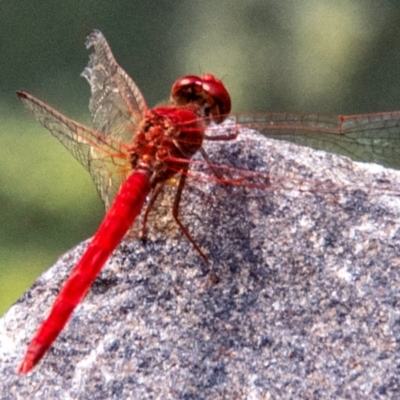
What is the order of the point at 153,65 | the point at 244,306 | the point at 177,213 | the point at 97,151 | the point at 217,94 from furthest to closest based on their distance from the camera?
the point at 153,65
the point at 217,94
the point at 97,151
the point at 177,213
the point at 244,306

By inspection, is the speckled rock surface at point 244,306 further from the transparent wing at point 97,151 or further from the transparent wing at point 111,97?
the transparent wing at point 111,97

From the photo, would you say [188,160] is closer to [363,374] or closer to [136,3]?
[363,374]

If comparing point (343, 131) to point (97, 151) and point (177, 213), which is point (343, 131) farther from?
point (97, 151)

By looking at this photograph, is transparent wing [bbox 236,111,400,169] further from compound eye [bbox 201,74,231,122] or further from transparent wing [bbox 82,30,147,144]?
transparent wing [bbox 82,30,147,144]

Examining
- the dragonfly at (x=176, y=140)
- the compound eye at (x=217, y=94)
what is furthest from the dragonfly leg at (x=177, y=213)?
the compound eye at (x=217, y=94)

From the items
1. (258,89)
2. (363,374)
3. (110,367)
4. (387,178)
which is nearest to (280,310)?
(363,374)

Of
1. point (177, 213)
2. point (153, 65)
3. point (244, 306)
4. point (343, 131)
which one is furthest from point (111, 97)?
point (153, 65)
